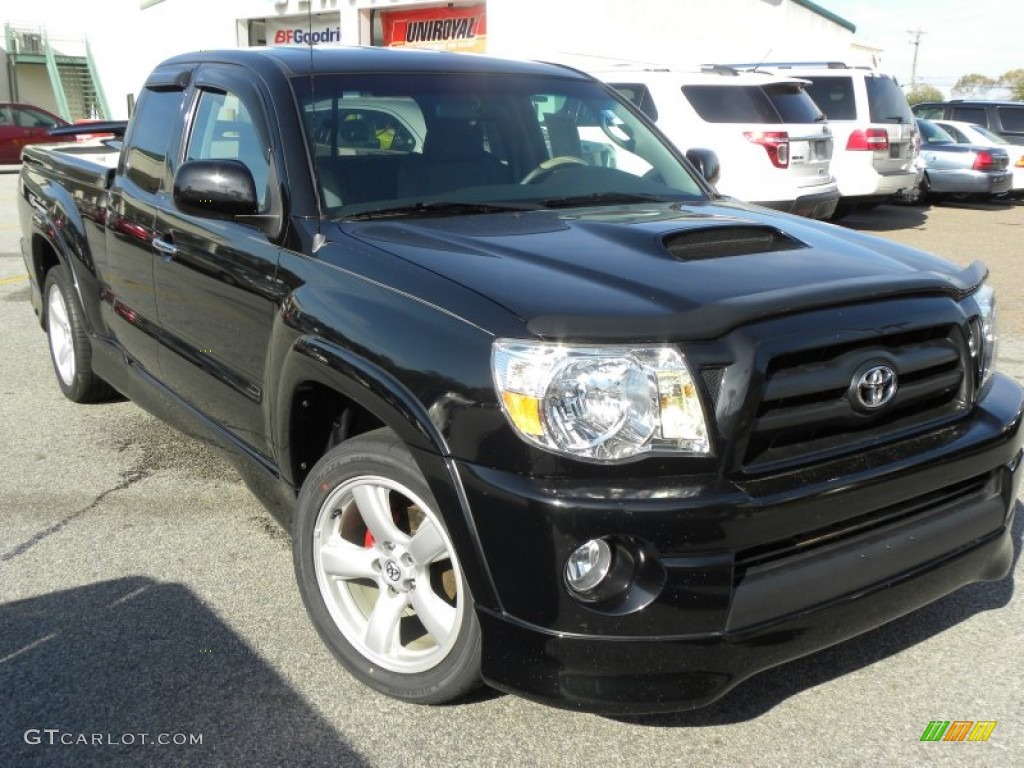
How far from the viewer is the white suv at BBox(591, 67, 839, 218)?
36.6ft

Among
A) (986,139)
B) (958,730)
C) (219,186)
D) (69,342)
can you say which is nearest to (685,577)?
(958,730)

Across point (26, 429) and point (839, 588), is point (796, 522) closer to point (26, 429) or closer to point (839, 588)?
point (839, 588)

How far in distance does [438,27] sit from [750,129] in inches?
557

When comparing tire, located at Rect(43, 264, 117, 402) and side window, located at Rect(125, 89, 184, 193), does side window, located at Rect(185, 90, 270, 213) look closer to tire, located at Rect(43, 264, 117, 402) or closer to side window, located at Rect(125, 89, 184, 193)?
side window, located at Rect(125, 89, 184, 193)

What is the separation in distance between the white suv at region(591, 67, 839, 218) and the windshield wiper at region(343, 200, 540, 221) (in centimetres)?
788

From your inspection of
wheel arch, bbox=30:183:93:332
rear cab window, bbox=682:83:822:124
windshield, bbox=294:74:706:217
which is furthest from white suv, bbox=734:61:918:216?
wheel arch, bbox=30:183:93:332

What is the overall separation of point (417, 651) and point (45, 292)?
3893mm

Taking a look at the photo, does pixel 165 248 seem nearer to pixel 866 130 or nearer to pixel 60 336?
pixel 60 336

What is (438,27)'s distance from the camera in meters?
23.7

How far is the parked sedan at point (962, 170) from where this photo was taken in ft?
56.3

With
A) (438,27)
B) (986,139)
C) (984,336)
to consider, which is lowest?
(986,139)

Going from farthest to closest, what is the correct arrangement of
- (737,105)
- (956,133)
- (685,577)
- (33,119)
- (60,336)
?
(33,119) → (956,133) → (737,105) → (60,336) → (685,577)

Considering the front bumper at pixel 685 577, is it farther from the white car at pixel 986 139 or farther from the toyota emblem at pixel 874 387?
the white car at pixel 986 139

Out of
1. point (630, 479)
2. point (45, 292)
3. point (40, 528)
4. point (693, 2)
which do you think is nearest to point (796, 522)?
Result: point (630, 479)
